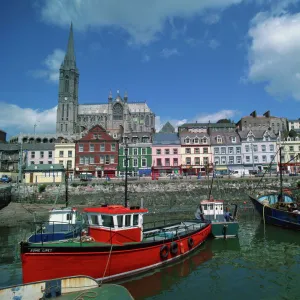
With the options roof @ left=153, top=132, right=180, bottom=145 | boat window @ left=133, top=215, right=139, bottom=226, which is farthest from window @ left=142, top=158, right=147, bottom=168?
boat window @ left=133, top=215, right=139, bottom=226

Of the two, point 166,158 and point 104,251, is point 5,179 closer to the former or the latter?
point 166,158

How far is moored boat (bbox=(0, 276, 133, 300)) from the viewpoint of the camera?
9.47 m

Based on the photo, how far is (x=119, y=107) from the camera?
431 ft

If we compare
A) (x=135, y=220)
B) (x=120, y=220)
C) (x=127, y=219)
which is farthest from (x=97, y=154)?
(x=120, y=220)

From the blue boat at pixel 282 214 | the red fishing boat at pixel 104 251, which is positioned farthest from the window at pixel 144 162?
the red fishing boat at pixel 104 251

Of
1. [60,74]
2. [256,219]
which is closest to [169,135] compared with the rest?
[256,219]

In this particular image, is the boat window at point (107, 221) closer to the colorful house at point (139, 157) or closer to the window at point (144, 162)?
the colorful house at point (139, 157)

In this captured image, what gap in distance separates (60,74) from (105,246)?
15148 centimetres

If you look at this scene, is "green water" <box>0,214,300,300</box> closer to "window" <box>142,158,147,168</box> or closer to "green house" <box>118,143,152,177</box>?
"green house" <box>118,143,152,177</box>

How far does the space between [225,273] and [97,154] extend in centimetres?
5320

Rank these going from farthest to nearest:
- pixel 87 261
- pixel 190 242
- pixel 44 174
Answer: pixel 44 174 → pixel 190 242 → pixel 87 261

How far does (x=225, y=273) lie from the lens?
16.3m

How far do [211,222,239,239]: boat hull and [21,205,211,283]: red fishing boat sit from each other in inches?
260

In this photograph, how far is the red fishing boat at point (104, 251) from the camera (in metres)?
12.5
